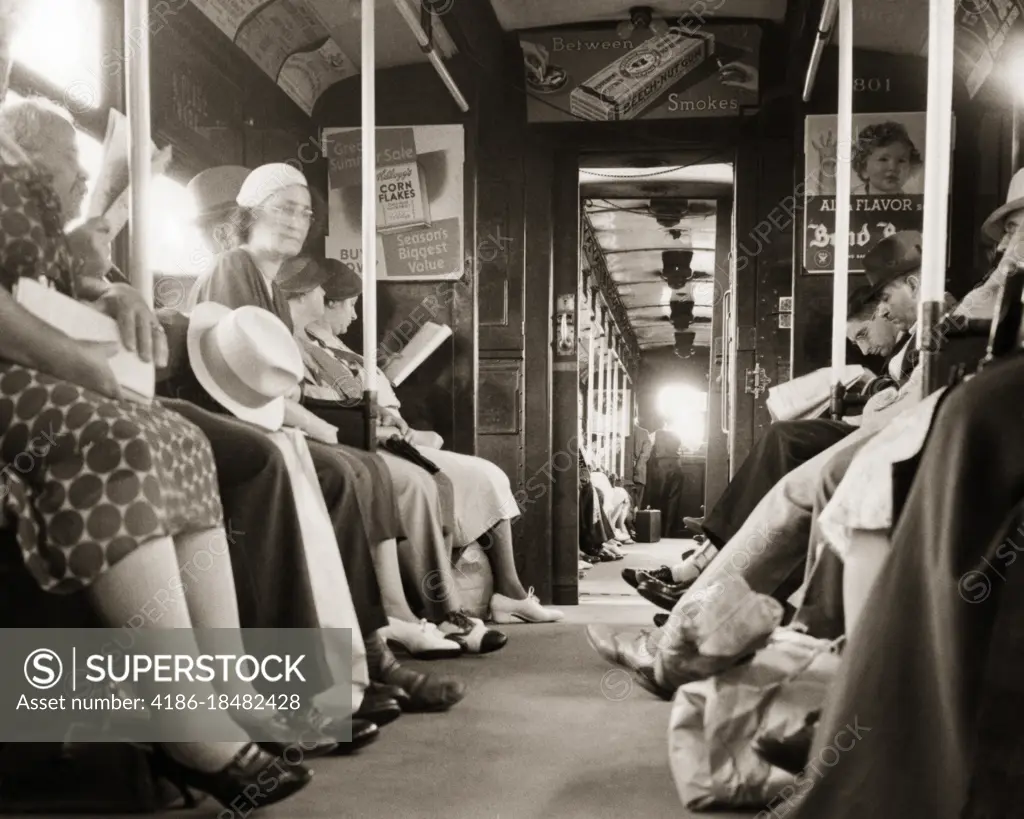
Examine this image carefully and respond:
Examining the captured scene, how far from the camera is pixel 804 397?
432cm

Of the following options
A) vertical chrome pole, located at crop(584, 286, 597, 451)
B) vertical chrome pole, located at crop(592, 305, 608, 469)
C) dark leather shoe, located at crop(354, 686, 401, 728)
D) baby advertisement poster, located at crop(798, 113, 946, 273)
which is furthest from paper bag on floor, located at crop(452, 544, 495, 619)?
vertical chrome pole, located at crop(592, 305, 608, 469)

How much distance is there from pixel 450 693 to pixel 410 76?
3966mm

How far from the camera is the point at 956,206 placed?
5.53 metres

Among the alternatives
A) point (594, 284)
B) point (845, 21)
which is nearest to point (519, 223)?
point (845, 21)

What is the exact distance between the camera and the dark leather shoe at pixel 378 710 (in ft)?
8.86

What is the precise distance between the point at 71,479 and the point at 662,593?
250 cm

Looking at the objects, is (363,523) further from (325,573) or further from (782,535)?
(782,535)

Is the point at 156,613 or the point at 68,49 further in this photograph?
the point at 68,49

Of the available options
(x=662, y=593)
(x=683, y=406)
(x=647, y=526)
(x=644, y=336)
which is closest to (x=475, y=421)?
(x=662, y=593)

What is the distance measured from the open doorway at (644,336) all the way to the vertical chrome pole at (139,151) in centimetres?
430

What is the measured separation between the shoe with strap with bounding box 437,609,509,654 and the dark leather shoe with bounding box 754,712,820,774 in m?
2.26

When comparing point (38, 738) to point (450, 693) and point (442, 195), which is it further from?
point (442, 195)

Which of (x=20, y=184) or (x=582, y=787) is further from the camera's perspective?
(x=582, y=787)

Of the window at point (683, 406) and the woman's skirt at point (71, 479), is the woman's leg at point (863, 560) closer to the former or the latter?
the woman's skirt at point (71, 479)
